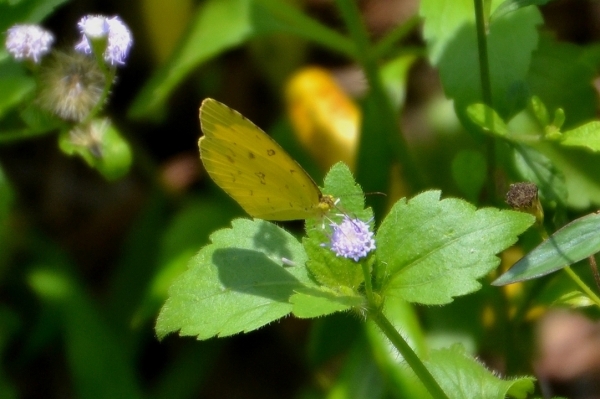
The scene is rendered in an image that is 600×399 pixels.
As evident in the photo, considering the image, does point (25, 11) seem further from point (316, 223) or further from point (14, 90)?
point (316, 223)

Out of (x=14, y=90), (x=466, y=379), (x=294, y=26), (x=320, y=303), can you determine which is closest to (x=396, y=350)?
(x=466, y=379)

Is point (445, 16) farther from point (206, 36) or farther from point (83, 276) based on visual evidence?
point (83, 276)

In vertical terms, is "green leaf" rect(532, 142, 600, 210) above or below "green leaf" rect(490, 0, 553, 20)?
below

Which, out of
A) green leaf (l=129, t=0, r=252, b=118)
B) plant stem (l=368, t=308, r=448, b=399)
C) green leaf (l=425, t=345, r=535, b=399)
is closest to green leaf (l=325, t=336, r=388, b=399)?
green leaf (l=425, t=345, r=535, b=399)

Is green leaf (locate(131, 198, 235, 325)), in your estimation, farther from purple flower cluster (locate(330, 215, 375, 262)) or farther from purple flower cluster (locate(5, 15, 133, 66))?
purple flower cluster (locate(330, 215, 375, 262))

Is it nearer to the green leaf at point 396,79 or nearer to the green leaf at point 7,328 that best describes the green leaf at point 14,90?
the green leaf at point 7,328

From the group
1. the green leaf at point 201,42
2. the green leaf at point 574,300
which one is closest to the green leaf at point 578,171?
the green leaf at point 574,300
